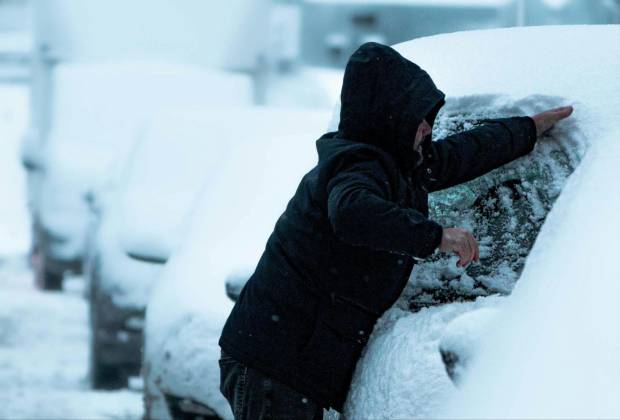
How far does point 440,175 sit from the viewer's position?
3.20 metres

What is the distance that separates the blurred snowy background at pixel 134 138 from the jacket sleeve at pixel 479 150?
97 centimetres

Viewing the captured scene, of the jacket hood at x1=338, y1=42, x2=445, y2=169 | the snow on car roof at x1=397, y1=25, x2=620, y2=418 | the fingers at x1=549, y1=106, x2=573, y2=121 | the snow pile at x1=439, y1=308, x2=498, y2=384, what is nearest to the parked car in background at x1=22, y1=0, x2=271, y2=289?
the jacket hood at x1=338, y1=42, x2=445, y2=169

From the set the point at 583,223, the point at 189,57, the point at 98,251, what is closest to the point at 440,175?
the point at 583,223

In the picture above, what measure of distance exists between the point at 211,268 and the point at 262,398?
1914mm

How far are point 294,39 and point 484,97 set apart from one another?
11.6 m

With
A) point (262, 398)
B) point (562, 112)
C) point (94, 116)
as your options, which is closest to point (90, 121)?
point (94, 116)

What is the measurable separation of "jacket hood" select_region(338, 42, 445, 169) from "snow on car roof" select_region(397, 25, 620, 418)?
34 centimetres

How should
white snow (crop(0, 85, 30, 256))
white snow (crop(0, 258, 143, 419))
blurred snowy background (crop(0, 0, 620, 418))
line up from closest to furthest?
1. white snow (crop(0, 258, 143, 419))
2. blurred snowy background (crop(0, 0, 620, 418))
3. white snow (crop(0, 85, 30, 256))

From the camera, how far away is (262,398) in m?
3.19

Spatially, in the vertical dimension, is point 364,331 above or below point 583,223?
below

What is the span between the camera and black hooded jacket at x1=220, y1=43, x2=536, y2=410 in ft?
9.77

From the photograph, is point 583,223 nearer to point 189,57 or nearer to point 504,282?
point 504,282

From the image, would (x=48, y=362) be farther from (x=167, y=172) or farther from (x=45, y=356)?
(x=167, y=172)

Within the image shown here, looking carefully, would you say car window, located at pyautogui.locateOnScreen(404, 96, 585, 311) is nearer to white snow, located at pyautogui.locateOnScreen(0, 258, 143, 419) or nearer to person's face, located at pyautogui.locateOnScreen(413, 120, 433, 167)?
person's face, located at pyautogui.locateOnScreen(413, 120, 433, 167)
